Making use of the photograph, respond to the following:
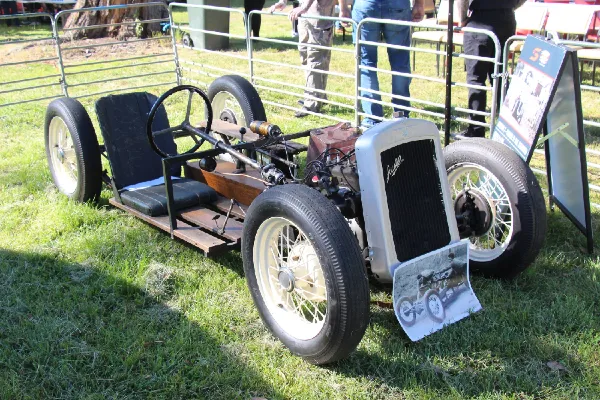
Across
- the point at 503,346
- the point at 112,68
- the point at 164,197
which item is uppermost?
the point at 112,68

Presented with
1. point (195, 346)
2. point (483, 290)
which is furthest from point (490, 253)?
point (195, 346)

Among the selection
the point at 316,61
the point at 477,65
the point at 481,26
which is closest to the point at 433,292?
the point at 477,65

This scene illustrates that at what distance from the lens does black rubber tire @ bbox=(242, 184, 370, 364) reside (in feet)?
9.53

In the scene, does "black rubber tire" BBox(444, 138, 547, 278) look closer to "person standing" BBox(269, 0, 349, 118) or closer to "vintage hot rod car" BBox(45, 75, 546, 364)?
"vintage hot rod car" BBox(45, 75, 546, 364)

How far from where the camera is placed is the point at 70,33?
45.5 feet

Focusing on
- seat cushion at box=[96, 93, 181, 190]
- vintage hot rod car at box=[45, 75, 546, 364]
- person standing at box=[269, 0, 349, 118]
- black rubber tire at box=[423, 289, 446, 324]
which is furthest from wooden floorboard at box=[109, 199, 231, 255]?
person standing at box=[269, 0, 349, 118]

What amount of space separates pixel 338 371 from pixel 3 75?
1007 centimetres

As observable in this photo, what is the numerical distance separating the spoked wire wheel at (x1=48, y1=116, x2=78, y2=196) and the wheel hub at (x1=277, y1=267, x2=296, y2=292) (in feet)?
8.76

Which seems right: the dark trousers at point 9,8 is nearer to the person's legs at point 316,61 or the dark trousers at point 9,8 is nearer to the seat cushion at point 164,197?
the person's legs at point 316,61

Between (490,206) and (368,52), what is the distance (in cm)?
348

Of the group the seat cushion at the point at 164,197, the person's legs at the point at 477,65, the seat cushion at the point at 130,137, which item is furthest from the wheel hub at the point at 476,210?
the person's legs at the point at 477,65

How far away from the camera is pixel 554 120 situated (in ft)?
14.2

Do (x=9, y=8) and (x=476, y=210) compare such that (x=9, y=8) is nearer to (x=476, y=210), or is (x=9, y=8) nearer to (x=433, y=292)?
(x=476, y=210)

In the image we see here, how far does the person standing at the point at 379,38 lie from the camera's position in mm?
6684
